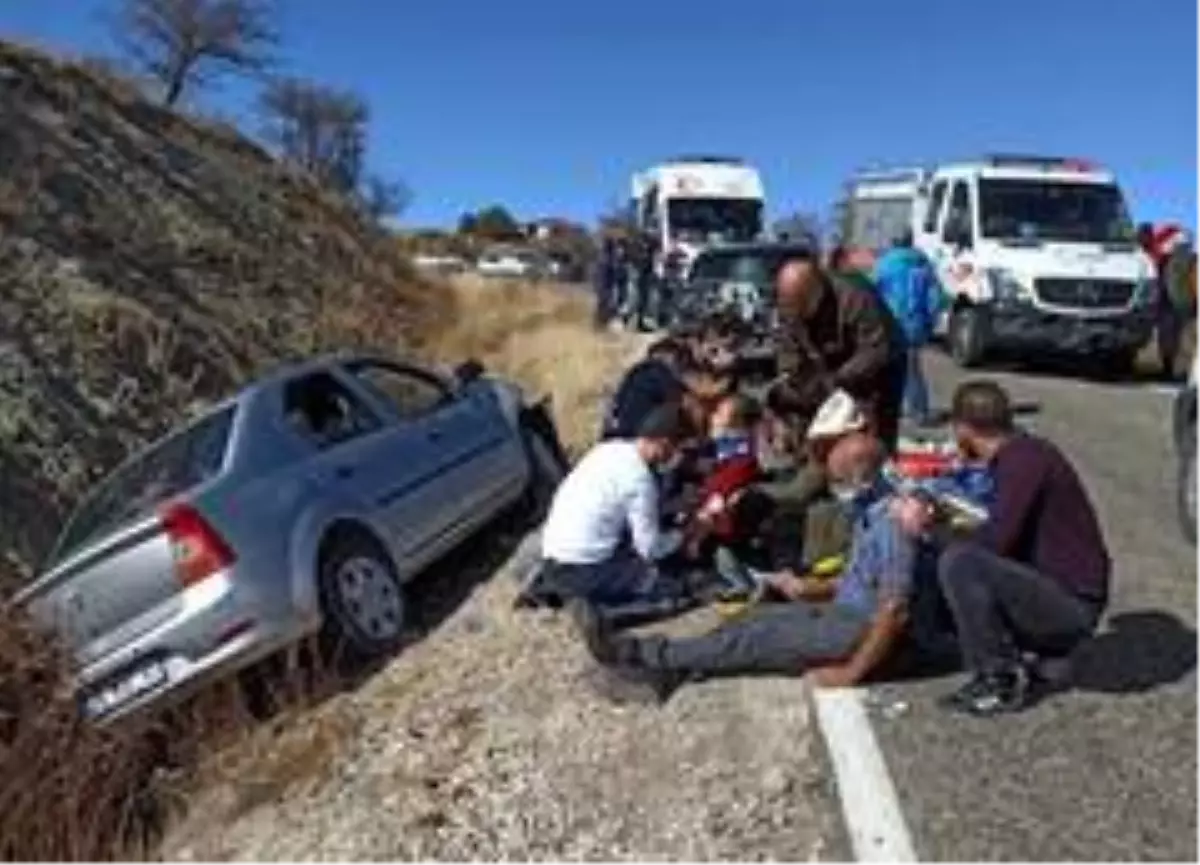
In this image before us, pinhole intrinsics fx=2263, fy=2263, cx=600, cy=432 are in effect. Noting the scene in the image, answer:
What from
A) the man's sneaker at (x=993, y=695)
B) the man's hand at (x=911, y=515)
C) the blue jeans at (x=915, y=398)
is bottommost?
the man's sneaker at (x=993, y=695)

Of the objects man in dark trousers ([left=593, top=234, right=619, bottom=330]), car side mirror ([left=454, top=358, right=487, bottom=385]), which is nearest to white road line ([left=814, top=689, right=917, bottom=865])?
car side mirror ([left=454, top=358, right=487, bottom=385])

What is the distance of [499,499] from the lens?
14.0 meters

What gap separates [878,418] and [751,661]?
2.72 m

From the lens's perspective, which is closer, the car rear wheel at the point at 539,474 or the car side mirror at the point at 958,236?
the car rear wheel at the point at 539,474

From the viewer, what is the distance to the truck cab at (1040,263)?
912 inches

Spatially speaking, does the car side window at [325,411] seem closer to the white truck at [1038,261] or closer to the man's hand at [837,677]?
the man's hand at [837,677]

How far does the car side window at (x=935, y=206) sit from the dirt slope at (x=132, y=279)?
7.67 meters

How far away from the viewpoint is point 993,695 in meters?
8.37

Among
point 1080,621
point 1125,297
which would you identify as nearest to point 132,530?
point 1080,621

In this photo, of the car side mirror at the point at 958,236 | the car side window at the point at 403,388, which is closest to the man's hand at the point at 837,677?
the car side window at the point at 403,388

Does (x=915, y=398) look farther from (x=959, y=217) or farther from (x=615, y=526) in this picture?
(x=959, y=217)

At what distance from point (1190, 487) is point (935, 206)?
13.1m

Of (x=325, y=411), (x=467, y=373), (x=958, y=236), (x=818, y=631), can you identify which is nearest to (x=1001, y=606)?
(x=818, y=631)

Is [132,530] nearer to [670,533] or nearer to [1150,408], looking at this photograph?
[670,533]
